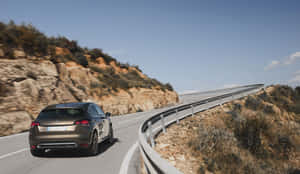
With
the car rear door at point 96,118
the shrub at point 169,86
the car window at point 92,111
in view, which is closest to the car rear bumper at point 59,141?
the car rear door at point 96,118

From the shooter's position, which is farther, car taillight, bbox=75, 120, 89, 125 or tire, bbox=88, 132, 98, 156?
tire, bbox=88, 132, 98, 156

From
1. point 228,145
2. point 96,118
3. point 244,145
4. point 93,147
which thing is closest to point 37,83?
point 96,118

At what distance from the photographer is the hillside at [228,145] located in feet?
31.4

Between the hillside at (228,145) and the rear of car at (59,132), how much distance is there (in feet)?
9.62

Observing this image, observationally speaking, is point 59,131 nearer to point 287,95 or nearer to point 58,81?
point 58,81

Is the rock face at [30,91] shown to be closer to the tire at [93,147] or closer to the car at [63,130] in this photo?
the car at [63,130]

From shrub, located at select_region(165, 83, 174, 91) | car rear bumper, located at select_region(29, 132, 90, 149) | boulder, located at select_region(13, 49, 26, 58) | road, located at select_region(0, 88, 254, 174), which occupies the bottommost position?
road, located at select_region(0, 88, 254, 174)

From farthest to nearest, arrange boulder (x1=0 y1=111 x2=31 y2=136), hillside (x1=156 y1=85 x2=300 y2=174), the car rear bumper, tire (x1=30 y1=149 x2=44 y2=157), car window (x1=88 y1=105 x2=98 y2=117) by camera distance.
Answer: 1. boulder (x1=0 y1=111 x2=31 y2=136)
2. hillside (x1=156 y1=85 x2=300 y2=174)
3. car window (x1=88 y1=105 x2=98 y2=117)
4. tire (x1=30 y1=149 x2=44 y2=157)
5. the car rear bumper

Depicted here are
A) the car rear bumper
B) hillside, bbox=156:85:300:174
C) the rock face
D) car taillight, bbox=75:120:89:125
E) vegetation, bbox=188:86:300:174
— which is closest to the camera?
the car rear bumper

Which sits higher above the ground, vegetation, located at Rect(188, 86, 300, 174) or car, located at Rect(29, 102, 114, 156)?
car, located at Rect(29, 102, 114, 156)

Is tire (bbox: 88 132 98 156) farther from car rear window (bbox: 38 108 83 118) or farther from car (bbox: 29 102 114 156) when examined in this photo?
car rear window (bbox: 38 108 83 118)

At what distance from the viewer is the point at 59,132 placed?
7.21m

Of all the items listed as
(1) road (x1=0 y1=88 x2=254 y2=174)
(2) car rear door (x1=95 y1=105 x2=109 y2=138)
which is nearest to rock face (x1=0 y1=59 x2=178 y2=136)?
(1) road (x1=0 y1=88 x2=254 y2=174)

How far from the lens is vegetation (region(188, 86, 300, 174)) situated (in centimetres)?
1040
